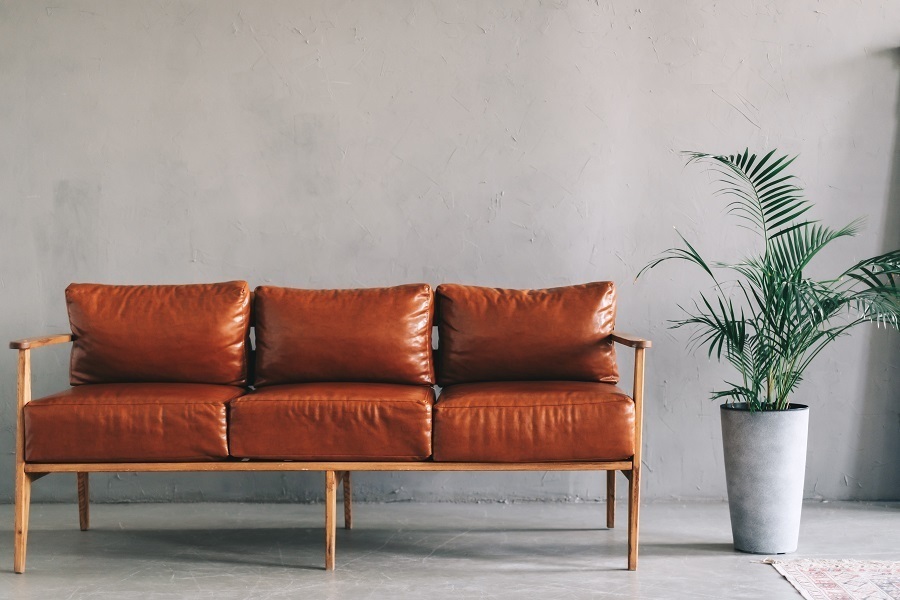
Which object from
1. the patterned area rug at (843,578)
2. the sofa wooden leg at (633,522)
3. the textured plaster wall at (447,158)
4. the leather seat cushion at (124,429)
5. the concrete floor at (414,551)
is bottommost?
the concrete floor at (414,551)

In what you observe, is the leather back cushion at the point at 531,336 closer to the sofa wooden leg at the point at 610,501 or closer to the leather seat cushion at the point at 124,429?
the sofa wooden leg at the point at 610,501

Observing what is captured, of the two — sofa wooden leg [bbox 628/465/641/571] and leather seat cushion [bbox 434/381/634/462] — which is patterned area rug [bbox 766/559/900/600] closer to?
sofa wooden leg [bbox 628/465/641/571]

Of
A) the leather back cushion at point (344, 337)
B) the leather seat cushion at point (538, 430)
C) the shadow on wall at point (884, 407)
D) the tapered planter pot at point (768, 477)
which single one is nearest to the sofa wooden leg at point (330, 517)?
the leather seat cushion at point (538, 430)

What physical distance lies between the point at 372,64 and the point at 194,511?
204 cm

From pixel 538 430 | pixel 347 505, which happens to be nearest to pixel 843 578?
pixel 538 430

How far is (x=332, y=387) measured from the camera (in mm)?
3125

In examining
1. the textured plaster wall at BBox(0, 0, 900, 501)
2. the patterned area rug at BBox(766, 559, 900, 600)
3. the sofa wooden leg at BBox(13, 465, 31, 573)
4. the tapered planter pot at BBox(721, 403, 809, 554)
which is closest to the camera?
the patterned area rug at BBox(766, 559, 900, 600)

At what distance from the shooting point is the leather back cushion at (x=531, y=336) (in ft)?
11.0

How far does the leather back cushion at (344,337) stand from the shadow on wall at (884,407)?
6.45 ft

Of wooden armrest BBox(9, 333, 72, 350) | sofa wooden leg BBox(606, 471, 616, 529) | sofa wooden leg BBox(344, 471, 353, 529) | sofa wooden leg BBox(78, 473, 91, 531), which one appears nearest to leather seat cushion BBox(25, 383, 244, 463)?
wooden armrest BBox(9, 333, 72, 350)

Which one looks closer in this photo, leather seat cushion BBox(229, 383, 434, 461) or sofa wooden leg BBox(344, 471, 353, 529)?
leather seat cushion BBox(229, 383, 434, 461)

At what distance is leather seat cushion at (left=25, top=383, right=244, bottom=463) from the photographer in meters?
2.89

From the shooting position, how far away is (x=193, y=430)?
2916 millimetres

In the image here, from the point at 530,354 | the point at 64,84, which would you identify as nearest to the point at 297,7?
the point at 64,84
